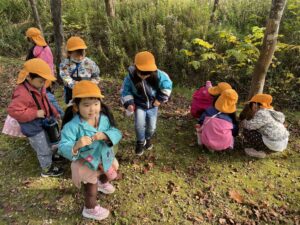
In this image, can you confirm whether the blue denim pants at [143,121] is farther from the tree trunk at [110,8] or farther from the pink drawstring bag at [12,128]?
the tree trunk at [110,8]

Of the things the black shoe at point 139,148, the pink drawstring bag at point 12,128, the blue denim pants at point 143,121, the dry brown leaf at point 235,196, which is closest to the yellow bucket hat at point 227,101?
the blue denim pants at point 143,121

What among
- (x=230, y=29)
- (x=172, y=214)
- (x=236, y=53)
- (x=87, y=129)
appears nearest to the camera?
(x=87, y=129)

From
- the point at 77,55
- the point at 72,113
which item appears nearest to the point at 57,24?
the point at 77,55

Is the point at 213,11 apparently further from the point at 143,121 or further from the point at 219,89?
the point at 143,121

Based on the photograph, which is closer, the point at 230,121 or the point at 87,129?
the point at 87,129

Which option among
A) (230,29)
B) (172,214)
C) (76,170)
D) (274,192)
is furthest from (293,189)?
(230,29)

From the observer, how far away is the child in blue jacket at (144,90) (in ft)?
15.4

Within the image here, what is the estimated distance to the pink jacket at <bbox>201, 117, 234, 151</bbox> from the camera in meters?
5.25

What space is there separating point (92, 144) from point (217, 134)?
240 cm

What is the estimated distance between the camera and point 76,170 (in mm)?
3973

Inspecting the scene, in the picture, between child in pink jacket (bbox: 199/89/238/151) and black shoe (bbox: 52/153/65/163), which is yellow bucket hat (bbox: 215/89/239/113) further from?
black shoe (bbox: 52/153/65/163)

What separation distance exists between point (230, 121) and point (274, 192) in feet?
4.60

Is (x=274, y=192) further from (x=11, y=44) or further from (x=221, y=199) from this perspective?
(x=11, y=44)

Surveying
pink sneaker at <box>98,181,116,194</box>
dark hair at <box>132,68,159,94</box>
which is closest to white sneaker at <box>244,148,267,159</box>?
dark hair at <box>132,68,159,94</box>
